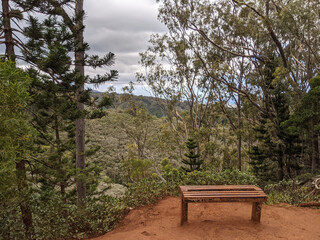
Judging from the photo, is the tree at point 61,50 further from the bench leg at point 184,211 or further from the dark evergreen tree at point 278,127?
the dark evergreen tree at point 278,127

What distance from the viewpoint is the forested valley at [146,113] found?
3299 millimetres

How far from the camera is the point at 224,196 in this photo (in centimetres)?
333

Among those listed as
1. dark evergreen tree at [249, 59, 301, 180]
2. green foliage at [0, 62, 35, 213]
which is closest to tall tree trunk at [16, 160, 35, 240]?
green foliage at [0, 62, 35, 213]

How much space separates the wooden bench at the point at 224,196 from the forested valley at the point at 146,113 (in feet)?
4.33

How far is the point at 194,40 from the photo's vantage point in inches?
551

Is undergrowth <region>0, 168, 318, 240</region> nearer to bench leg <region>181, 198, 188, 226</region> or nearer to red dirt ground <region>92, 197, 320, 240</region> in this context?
red dirt ground <region>92, 197, 320, 240</region>

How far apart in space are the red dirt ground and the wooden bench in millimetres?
217

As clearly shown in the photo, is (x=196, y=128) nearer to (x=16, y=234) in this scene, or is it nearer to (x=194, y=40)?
(x=194, y=40)

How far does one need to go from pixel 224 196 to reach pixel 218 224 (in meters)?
0.48

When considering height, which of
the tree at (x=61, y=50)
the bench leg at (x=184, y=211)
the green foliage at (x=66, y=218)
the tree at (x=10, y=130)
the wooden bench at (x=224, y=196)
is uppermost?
the tree at (x=61, y=50)

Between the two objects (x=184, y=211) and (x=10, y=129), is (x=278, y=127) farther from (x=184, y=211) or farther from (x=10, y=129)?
(x=10, y=129)

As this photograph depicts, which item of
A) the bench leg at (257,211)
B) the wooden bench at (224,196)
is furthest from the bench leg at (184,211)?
the bench leg at (257,211)

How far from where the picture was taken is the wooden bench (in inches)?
131

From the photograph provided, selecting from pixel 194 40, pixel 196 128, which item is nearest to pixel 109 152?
pixel 196 128
